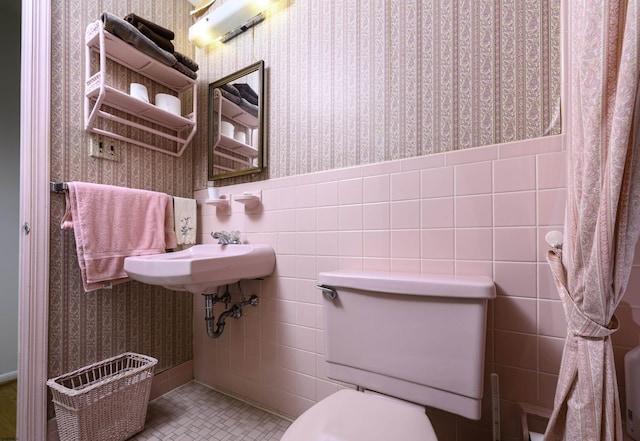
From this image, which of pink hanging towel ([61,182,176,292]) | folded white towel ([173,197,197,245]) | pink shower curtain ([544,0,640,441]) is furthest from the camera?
folded white towel ([173,197,197,245])

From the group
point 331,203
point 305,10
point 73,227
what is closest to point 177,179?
point 73,227

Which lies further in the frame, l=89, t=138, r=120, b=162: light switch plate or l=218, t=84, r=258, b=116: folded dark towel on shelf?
l=218, t=84, r=258, b=116: folded dark towel on shelf

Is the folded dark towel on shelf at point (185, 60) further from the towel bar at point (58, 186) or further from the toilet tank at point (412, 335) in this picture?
the toilet tank at point (412, 335)

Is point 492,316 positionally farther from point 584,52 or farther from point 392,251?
point 584,52

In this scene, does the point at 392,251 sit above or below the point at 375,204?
below

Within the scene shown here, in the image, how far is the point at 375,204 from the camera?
1.12 metres

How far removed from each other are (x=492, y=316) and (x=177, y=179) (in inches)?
65.8

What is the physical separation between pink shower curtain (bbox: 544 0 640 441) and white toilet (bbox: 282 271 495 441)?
0.19 metres

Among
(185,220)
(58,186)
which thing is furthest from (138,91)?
(185,220)

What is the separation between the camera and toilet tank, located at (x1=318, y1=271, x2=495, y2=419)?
778 mm

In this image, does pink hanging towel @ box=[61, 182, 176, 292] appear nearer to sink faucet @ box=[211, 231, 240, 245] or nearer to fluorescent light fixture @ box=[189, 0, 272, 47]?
sink faucet @ box=[211, 231, 240, 245]

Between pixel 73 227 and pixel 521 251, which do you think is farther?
pixel 73 227

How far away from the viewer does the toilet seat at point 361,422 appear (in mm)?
658

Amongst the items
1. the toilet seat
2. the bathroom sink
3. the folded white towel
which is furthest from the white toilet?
the folded white towel
